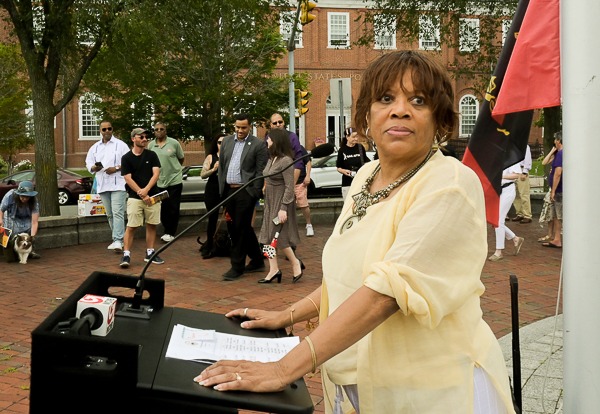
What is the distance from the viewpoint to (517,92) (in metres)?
2.90

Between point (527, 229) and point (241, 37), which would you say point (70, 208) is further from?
point (527, 229)

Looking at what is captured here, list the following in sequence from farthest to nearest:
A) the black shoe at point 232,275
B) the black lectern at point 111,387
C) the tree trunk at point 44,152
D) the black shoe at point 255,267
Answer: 1. the tree trunk at point 44,152
2. the black shoe at point 255,267
3. the black shoe at point 232,275
4. the black lectern at point 111,387

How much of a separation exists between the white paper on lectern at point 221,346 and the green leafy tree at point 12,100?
84.9ft

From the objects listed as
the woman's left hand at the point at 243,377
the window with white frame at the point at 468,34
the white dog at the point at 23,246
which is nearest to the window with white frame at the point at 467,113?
the window with white frame at the point at 468,34

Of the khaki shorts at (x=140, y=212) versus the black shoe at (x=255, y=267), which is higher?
the khaki shorts at (x=140, y=212)

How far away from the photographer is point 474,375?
67.2 inches

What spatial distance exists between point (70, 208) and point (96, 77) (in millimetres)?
5242

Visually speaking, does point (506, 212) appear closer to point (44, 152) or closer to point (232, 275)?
point (232, 275)

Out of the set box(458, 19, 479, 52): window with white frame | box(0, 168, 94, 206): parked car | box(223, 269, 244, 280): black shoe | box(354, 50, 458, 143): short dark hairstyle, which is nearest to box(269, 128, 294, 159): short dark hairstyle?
box(223, 269, 244, 280): black shoe

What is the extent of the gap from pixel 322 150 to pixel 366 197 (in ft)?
3.09

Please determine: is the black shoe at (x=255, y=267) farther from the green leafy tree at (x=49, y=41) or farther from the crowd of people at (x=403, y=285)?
the crowd of people at (x=403, y=285)

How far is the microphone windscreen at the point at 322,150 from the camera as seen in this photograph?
2.75 metres

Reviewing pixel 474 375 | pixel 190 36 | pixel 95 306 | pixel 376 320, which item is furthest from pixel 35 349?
pixel 190 36

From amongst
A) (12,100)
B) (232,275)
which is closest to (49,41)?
(232,275)
